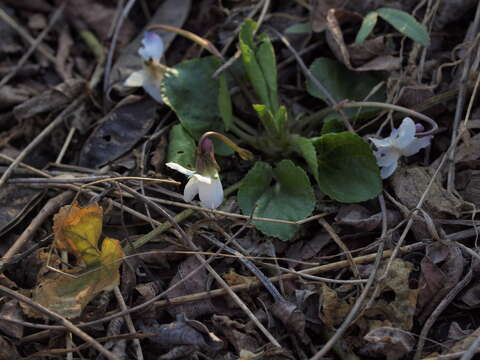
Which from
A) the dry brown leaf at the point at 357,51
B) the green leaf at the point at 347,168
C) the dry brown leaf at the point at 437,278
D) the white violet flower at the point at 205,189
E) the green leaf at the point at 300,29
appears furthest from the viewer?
the green leaf at the point at 300,29

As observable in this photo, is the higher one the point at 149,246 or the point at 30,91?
the point at 30,91

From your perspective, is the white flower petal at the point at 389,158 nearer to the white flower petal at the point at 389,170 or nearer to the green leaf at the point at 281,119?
the white flower petal at the point at 389,170

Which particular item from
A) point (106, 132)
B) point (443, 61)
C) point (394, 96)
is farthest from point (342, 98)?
point (106, 132)

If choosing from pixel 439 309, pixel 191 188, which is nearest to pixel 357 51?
pixel 191 188

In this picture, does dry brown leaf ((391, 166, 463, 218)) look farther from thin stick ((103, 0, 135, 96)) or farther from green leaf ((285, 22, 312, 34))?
thin stick ((103, 0, 135, 96))

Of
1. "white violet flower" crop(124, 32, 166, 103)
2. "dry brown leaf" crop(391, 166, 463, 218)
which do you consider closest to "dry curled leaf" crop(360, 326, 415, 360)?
"dry brown leaf" crop(391, 166, 463, 218)

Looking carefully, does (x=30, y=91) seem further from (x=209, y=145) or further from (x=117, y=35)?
(x=209, y=145)

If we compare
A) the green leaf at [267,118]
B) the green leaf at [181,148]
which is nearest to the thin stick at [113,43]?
the green leaf at [181,148]
